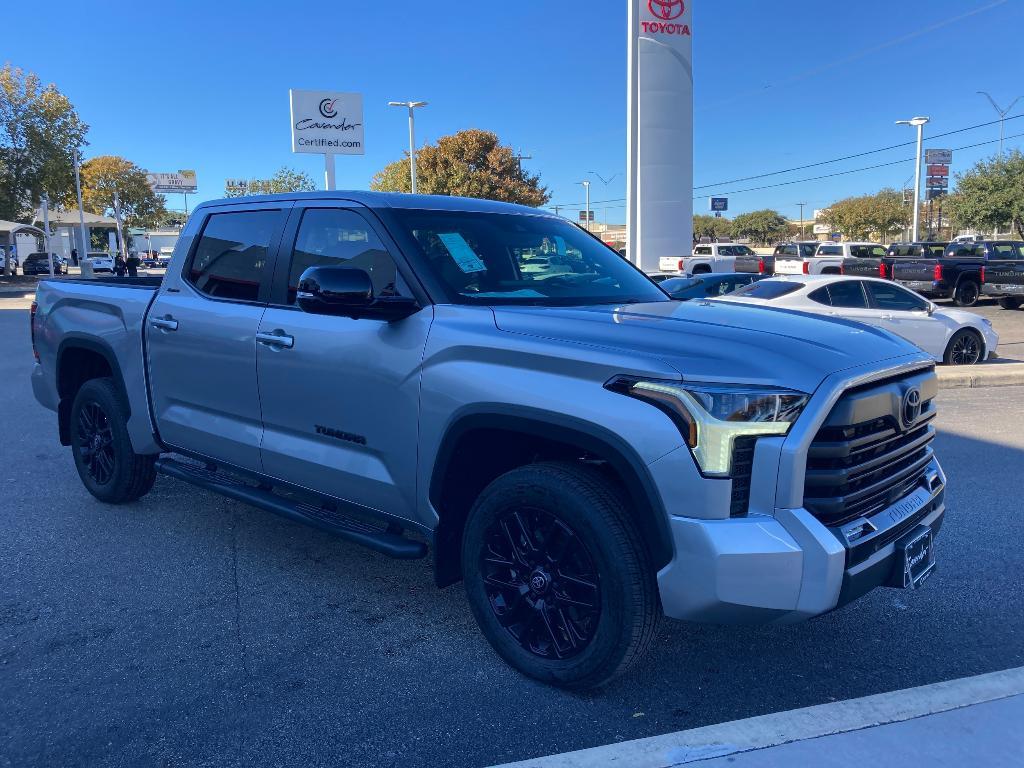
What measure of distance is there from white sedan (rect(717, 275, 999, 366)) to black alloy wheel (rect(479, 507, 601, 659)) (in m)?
9.38

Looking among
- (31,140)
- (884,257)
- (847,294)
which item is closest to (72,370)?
(847,294)

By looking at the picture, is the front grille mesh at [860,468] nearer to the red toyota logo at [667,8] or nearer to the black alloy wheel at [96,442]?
the black alloy wheel at [96,442]

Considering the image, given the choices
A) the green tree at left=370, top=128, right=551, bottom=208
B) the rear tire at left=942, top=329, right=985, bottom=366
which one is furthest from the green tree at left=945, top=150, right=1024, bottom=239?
the rear tire at left=942, top=329, right=985, bottom=366

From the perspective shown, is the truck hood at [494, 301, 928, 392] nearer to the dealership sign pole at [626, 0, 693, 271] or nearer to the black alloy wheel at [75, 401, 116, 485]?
the black alloy wheel at [75, 401, 116, 485]

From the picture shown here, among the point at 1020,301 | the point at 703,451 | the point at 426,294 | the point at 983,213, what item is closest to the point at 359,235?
the point at 426,294

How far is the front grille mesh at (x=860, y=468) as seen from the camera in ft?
8.89

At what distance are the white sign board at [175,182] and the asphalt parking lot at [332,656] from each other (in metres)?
113

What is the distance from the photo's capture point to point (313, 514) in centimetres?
393

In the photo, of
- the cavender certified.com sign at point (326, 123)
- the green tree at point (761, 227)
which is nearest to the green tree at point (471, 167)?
the cavender certified.com sign at point (326, 123)

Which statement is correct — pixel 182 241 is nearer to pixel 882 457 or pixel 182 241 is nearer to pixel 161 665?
pixel 161 665

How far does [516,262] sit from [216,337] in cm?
167

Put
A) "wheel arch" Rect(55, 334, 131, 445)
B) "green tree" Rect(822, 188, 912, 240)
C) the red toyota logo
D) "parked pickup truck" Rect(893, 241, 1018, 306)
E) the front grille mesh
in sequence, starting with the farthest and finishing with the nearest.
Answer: "green tree" Rect(822, 188, 912, 240) < the red toyota logo < "parked pickup truck" Rect(893, 241, 1018, 306) < "wheel arch" Rect(55, 334, 131, 445) < the front grille mesh

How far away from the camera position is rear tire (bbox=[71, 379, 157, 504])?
205 inches

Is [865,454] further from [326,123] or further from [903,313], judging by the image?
[326,123]
